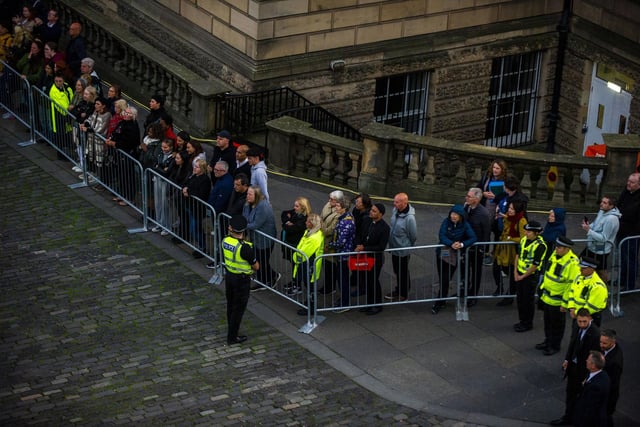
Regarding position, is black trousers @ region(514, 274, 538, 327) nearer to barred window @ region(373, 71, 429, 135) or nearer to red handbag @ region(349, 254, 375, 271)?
red handbag @ region(349, 254, 375, 271)

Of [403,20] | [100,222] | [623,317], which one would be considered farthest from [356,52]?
[623,317]

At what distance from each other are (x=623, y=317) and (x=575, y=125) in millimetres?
9862

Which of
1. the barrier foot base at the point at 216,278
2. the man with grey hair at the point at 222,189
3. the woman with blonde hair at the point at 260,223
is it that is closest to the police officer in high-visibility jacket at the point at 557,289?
the woman with blonde hair at the point at 260,223

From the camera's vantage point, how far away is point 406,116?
82.1 ft

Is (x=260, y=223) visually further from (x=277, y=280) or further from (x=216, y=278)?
(x=216, y=278)

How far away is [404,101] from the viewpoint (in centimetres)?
2492

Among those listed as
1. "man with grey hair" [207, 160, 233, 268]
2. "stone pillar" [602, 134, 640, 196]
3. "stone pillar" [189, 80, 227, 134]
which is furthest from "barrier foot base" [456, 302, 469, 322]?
"stone pillar" [189, 80, 227, 134]

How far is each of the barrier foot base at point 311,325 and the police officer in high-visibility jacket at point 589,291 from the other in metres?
3.31

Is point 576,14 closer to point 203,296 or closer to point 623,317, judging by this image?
point 623,317

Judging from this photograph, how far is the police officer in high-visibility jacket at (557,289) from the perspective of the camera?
1496 cm

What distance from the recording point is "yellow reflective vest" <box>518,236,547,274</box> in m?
15.6

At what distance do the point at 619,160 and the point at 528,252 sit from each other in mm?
4807

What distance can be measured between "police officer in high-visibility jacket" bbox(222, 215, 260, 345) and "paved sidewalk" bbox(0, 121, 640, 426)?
1.49ft

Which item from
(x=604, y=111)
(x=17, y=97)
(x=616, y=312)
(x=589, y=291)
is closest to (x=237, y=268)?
(x=589, y=291)
